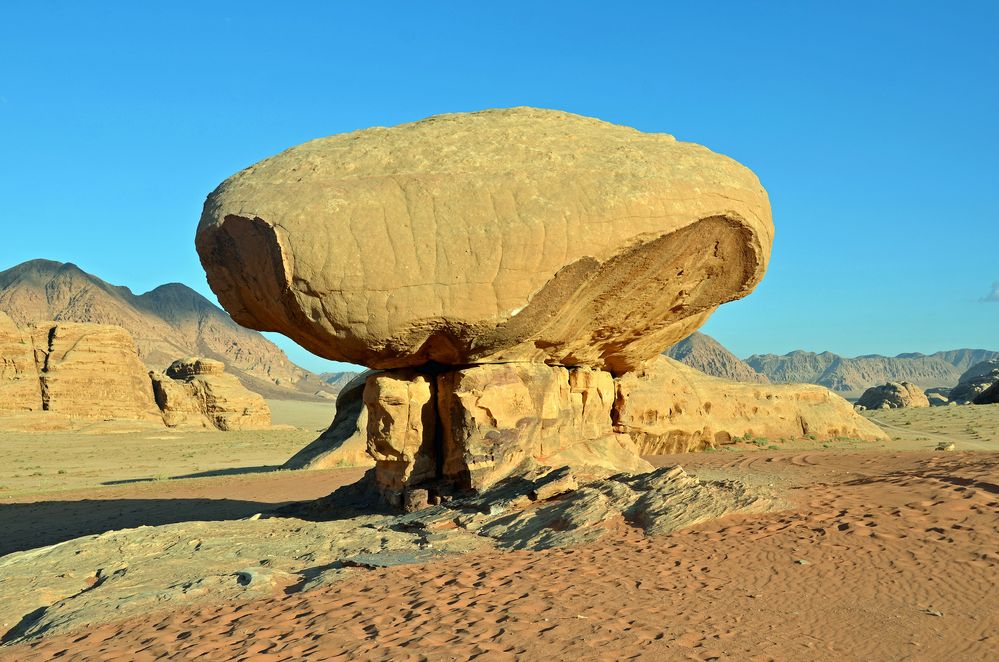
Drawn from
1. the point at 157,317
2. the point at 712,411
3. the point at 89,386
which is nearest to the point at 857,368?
the point at 157,317

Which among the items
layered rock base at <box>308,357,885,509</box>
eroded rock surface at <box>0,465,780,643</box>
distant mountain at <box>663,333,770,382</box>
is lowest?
eroded rock surface at <box>0,465,780,643</box>

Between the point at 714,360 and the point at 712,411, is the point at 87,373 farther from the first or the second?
the point at 714,360

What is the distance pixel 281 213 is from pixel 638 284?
418 centimetres

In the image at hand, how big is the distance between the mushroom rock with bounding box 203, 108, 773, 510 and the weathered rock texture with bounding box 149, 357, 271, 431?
2864 centimetres

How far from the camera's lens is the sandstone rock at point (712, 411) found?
13852 millimetres

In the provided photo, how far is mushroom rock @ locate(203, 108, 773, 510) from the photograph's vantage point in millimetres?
8016

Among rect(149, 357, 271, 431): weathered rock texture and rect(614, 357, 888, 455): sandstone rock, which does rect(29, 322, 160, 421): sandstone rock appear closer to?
rect(149, 357, 271, 431): weathered rock texture

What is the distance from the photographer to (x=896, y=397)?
36344 millimetres

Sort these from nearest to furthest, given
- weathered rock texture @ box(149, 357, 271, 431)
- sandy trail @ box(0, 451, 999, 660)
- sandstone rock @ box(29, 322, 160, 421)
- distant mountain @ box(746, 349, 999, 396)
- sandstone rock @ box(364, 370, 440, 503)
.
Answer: sandy trail @ box(0, 451, 999, 660) → sandstone rock @ box(364, 370, 440, 503) → sandstone rock @ box(29, 322, 160, 421) → weathered rock texture @ box(149, 357, 271, 431) → distant mountain @ box(746, 349, 999, 396)

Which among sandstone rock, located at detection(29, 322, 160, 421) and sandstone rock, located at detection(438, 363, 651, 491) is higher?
sandstone rock, located at detection(29, 322, 160, 421)

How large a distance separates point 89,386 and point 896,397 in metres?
35.9

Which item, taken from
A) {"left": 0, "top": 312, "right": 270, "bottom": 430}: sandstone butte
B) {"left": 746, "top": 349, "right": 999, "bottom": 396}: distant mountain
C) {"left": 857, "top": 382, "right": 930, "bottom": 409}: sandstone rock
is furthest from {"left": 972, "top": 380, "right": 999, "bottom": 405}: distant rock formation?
{"left": 746, "top": 349, "right": 999, "bottom": 396}: distant mountain

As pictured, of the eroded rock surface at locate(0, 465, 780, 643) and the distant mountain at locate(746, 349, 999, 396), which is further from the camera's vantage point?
the distant mountain at locate(746, 349, 999, 396)

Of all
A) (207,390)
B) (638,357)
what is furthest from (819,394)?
(207,390)
